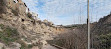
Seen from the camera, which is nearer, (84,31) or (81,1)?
(81,1)

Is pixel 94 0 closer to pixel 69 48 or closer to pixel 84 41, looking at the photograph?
pixel 84 41

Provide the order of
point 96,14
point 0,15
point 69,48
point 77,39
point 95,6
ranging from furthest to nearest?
point 0,15 < point 69,48 < point 77,39 < point 96,14 < point 95,6

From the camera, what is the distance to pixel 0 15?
9797mm

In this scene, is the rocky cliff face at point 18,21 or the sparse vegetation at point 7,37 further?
the rocky cliff face at point 18,21

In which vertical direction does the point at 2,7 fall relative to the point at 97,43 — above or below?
above

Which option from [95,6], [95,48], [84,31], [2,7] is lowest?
[95,48]

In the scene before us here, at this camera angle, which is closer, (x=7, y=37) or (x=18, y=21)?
(x=7, y=37)

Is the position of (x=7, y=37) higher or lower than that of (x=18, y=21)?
lower

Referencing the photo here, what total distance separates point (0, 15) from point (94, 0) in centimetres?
895

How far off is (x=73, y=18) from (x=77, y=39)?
1.22 m

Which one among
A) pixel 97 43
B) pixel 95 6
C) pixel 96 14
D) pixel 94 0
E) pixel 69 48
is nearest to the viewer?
pixel 94 0

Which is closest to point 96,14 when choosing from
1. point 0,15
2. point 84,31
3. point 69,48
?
point 84,31

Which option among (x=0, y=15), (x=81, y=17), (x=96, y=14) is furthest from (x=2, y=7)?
(x=96, y=14)

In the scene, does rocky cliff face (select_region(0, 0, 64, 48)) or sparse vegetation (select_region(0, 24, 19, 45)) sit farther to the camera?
rocky cliff face (select_region(0, 0, 64, 48))
